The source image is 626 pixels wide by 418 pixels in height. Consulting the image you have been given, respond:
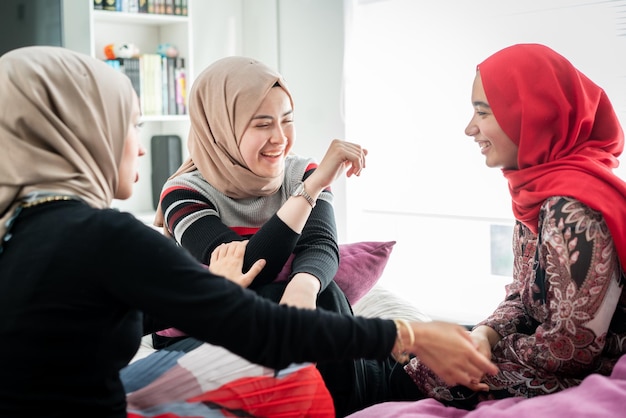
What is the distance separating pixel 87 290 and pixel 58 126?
29cm

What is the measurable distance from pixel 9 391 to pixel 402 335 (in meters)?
0.62

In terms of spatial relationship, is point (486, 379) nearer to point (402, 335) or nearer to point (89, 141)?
point (402, 335)

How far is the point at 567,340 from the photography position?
1.43 meters

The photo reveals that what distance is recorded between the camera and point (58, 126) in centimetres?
116

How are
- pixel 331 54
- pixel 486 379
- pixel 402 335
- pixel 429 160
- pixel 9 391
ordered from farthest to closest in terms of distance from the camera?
pixel 331 54 < pixel 429 160 < pixel 486 379 < pixel 402 335 < pixel 9 391

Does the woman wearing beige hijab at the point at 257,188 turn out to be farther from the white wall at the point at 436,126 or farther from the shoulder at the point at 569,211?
the white wall at the point at 436,126

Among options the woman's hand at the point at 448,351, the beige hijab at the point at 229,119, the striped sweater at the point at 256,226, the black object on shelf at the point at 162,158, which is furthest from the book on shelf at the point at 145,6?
the woman's hand at the point at 448,351

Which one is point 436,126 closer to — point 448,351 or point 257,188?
point 257,188

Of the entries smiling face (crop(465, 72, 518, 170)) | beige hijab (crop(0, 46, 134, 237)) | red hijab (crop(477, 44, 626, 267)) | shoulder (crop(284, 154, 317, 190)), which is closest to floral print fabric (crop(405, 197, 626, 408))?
red hijab (crop(477, 44, 626, 267))

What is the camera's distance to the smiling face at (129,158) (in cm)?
129

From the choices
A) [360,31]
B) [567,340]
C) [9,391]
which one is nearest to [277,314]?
[9,391]

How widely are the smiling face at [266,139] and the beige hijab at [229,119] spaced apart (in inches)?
0.7

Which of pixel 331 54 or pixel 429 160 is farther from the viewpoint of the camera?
pixel 331 54

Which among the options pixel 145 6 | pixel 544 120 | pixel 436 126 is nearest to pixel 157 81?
pixel 145 6
